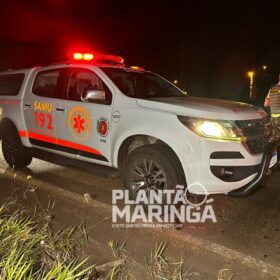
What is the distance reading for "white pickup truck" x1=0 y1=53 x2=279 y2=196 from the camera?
3660mm

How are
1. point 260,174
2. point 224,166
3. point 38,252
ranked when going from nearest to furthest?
point 38,252
point 224,166
point 260,174

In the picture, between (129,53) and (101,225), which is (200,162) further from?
(129,53)

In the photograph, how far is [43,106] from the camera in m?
5.20

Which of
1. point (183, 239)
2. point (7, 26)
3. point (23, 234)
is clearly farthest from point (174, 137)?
point (7, 26)

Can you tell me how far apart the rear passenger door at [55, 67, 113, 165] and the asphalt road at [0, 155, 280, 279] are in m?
0.28

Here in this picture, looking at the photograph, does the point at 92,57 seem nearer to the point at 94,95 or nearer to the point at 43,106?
the point at 43,106

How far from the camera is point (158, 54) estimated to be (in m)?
41.8

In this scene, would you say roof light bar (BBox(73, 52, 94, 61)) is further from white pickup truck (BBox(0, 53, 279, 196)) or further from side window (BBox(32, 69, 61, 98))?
side window (BBox(32, 69, 61, 98))

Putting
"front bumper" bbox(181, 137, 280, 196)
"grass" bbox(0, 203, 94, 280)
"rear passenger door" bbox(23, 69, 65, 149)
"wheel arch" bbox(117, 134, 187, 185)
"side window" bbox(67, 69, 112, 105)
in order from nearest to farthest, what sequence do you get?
"grass" bbox(0, 203, 94, 280), "front bumper" bbox(181, 137, 280, 196), "wheel arch" bbox(117, 134, 187, 185), "side window" bbox(67, 69, 112, 105), "rear passenger door" bbox(23, 69, 65, 149)

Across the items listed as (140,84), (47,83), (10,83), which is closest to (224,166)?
(140,84)

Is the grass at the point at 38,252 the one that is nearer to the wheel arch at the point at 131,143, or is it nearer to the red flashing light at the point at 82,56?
the wheel arch at the point at 131,143

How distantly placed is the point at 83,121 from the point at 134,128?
86cm

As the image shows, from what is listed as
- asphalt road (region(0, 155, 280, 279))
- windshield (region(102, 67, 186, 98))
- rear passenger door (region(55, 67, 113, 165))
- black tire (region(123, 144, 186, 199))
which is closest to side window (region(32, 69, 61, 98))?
rear passenger door (region(55, 67, 113, 165))

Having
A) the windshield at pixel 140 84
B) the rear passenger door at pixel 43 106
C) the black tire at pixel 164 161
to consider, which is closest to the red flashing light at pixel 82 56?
the rear passenger door at pixel 43 106
